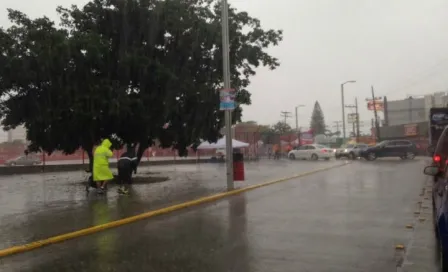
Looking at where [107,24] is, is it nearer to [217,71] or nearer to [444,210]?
[217,71]

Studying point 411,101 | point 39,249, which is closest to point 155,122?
point 39,249

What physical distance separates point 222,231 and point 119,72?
381 inches

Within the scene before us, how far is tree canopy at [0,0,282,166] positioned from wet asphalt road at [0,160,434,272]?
10.4ft

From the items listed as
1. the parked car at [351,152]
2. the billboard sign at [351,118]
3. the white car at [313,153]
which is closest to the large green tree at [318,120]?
the billboard sign at [351,118]

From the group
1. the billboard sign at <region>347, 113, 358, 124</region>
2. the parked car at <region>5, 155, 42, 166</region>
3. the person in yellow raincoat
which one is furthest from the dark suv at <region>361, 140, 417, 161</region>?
the billboard sign at <region>347, 113, 358, 124</region>

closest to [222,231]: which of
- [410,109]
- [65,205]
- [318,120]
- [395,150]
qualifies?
[65,205]

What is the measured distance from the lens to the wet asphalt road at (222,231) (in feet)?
21.4

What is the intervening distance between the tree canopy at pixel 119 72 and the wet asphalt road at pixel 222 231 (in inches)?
125

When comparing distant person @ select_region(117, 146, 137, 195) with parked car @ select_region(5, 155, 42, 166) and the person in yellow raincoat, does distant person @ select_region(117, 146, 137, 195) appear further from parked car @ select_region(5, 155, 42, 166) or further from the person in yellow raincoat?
parked car @ select_region(5, 155, 42, 166)

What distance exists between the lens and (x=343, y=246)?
7.36m

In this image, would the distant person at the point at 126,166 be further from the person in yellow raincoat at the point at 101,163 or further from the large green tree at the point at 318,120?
the large green tree at the point at 318,120

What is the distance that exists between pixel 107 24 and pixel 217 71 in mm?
4985

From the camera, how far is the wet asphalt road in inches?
257

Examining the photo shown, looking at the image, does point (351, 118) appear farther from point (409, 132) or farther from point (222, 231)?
point (222, 231)
